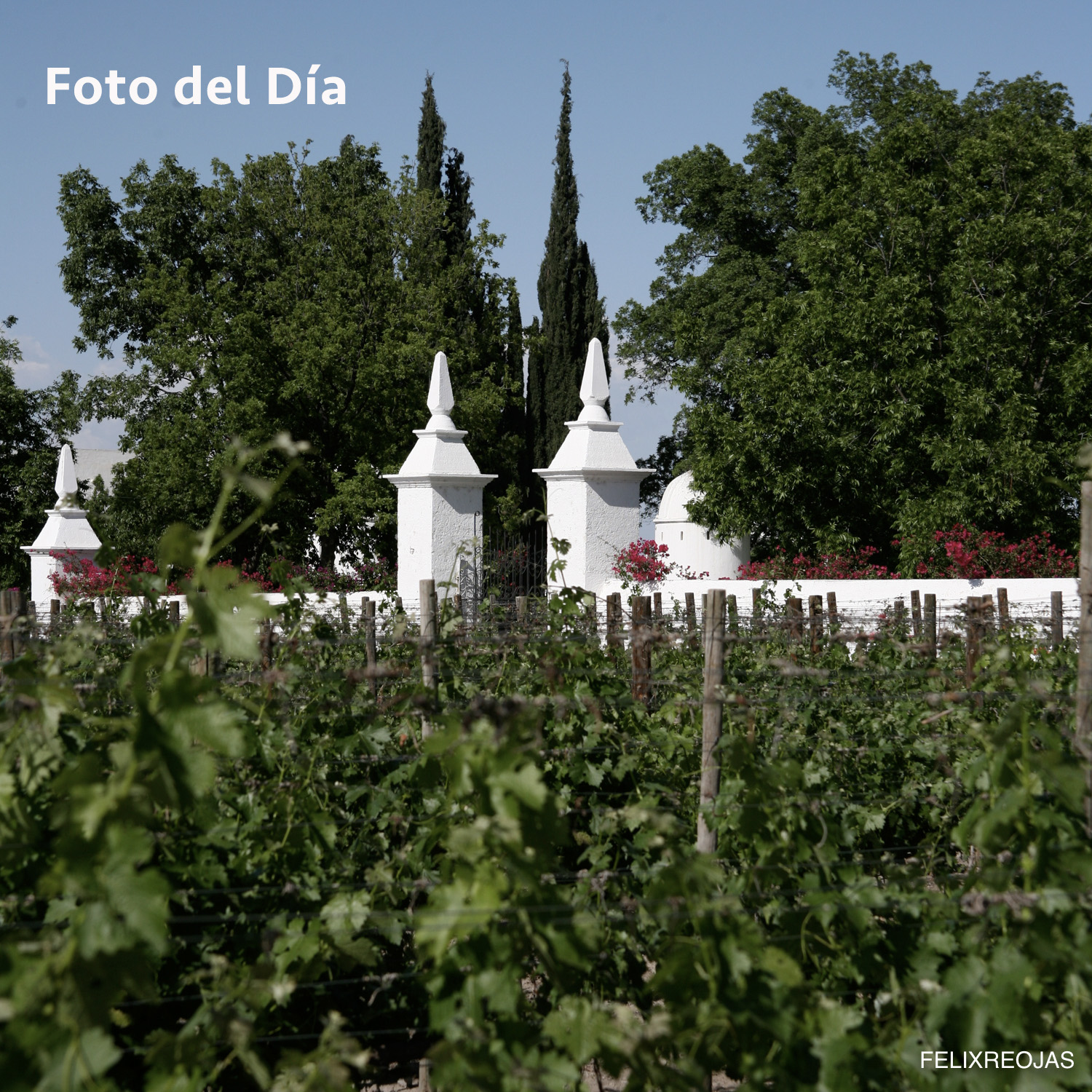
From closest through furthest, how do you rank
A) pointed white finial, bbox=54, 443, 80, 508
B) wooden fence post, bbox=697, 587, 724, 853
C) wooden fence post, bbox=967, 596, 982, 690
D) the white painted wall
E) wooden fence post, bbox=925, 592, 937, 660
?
wooden fence post, bbox=697, 587, 724, 853 < wooden fence post, bbox=967, 596, 982, 690 < wooden fence post, bbox=925, 592, 937, 660 < the white painted wall < pointed white finial, bbox=54, 443, 80, 508

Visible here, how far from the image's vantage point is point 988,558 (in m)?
15.3

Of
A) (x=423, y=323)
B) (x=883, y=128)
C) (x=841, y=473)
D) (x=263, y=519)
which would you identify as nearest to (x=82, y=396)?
(x=263, y=519)

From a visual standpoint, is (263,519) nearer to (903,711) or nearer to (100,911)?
(903,711)

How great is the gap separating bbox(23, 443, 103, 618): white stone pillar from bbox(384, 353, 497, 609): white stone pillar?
596cm

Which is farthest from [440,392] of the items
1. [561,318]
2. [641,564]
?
[561,318]

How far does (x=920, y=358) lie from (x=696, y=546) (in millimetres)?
4613

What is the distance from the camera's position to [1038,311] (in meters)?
18.5

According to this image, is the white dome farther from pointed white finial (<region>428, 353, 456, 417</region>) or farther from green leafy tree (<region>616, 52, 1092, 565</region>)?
pointed white finial (<region>428, 353, 456, 417</region>)

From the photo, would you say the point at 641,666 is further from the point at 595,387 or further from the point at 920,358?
the point at 920,358

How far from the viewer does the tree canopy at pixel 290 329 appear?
2078 centimetres

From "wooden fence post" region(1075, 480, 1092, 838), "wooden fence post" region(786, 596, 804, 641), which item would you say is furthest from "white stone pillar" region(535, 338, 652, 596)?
"wooden fence post" region(1075, 480, 1092, 838)

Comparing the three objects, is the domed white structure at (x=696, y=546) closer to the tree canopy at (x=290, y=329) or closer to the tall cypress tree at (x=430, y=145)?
the tree canopy at (x=290, y=329)

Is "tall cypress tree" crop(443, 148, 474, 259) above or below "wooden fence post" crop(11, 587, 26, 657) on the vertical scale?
above

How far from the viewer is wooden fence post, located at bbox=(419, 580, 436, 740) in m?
3.93
